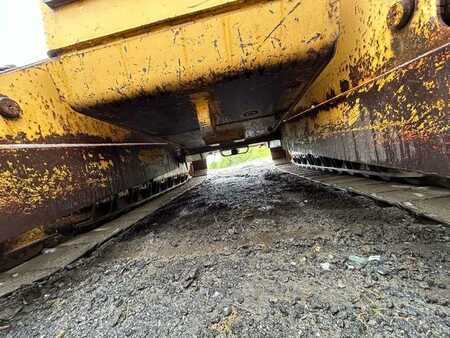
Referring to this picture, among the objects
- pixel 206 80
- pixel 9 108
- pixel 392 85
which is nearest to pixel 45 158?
pixel 9 108

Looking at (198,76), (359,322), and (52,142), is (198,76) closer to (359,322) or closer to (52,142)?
(52,142)

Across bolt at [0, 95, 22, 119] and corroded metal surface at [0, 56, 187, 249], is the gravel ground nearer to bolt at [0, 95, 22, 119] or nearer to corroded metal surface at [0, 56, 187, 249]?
corroded metal surface at [0, 56, 187, 249]

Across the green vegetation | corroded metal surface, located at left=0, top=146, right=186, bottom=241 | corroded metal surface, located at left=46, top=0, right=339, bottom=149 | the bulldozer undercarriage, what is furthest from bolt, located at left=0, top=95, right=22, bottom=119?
the green vegetation

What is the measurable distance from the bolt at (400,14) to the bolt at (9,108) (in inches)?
84.9

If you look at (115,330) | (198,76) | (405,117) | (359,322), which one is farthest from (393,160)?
(115,330)

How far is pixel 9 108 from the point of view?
1.56 m

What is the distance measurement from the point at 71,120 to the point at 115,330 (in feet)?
5.40

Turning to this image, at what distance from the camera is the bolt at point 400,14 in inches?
48.9

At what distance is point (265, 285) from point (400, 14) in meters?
1.40

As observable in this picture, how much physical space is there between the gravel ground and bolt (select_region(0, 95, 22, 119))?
97cm

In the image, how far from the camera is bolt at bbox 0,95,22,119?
153 centimetres

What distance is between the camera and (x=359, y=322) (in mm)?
759

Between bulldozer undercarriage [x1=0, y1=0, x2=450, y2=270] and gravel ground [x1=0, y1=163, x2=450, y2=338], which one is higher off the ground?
bulldozer undercarriage [x1=0, y1=0, x2=450, y2=270]

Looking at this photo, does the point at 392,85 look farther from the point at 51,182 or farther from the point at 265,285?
the point at 51,182
